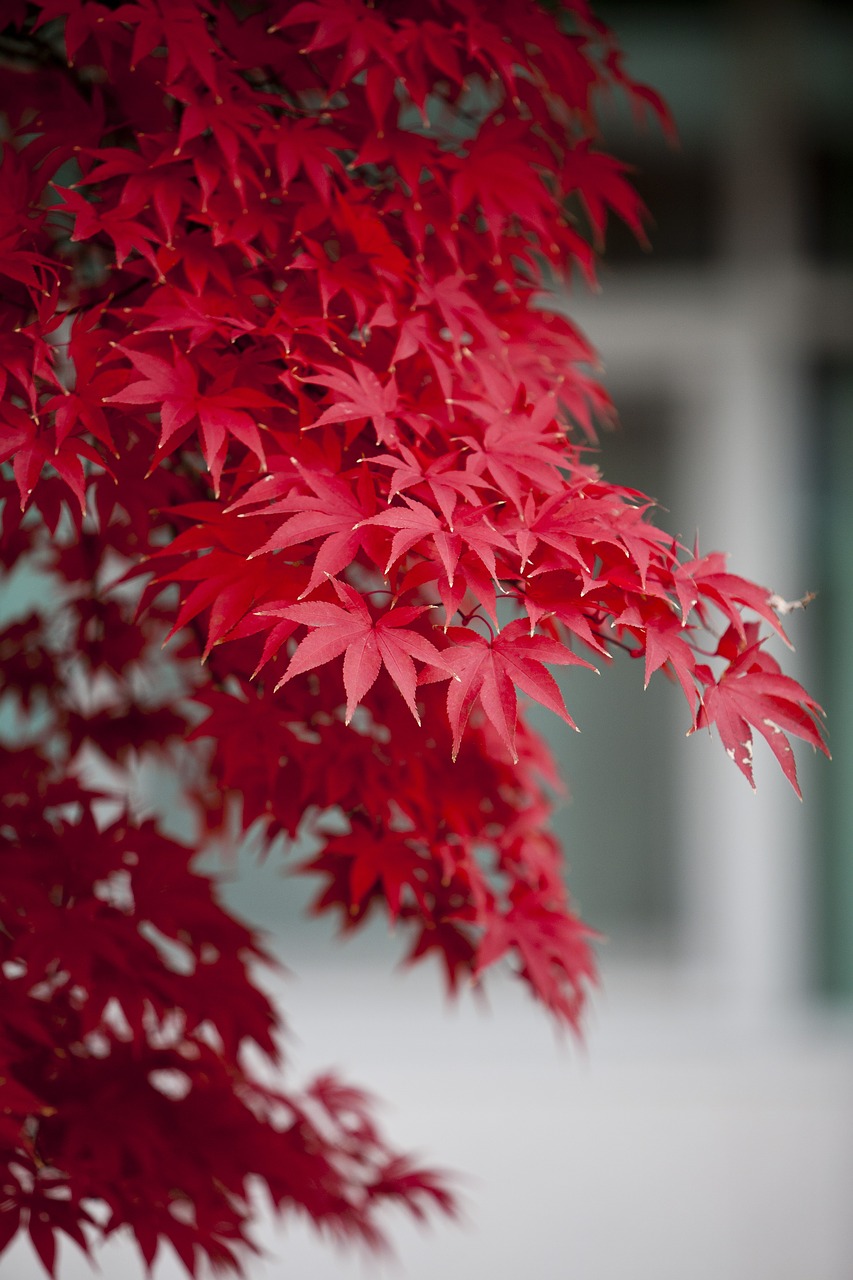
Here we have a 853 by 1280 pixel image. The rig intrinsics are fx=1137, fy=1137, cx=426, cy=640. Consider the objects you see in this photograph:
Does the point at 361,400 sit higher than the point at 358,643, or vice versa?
the point at 361,400

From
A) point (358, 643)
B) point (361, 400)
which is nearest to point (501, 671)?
point (358, 643)

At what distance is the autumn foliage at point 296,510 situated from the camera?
0.65 meters

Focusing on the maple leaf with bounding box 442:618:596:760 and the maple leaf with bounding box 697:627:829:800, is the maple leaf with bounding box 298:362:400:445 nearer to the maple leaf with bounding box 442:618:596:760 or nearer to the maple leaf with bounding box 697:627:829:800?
the maple leaf with bounding box 442:618:596:760

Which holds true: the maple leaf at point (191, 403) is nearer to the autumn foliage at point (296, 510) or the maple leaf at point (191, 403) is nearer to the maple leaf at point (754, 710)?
the autumn foliage at point (296, 510)

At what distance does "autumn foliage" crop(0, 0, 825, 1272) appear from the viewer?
65cm

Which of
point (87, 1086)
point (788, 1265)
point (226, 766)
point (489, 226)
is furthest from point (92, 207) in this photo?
point (788, 1265)

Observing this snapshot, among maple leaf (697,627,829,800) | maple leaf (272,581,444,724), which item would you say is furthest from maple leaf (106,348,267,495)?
maple leaf (697,627,829,800)

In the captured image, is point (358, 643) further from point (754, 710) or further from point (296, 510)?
point (754, 710)

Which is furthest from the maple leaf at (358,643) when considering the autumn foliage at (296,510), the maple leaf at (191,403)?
the maple leaf at (191,403)

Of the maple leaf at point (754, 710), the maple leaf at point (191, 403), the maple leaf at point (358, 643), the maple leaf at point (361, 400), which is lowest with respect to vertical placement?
the maple leaf at point (358, 643)

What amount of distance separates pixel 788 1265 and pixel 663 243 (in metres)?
1.97

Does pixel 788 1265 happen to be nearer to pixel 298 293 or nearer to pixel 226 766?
pixel 226 766

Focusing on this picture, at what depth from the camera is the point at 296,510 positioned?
24.6 inches

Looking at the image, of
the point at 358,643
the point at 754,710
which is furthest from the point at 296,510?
the point at 754,710
